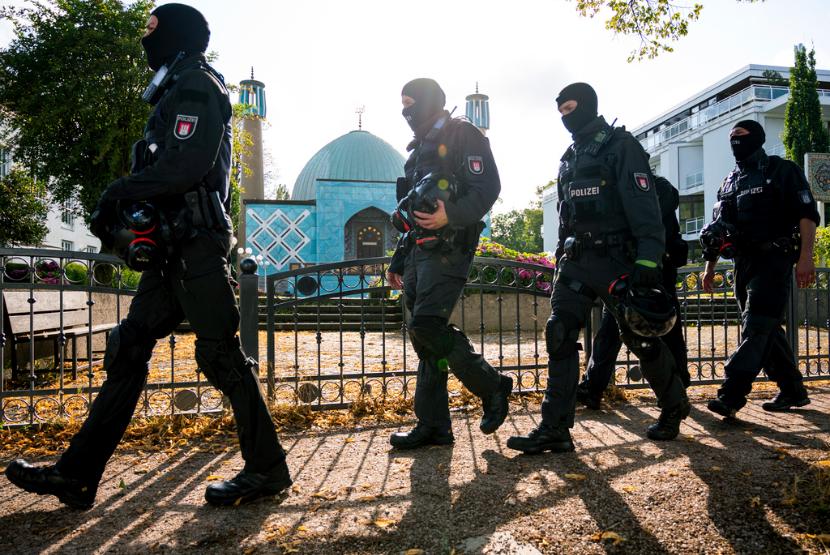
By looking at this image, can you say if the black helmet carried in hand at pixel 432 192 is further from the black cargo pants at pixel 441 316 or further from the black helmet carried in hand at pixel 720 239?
the black helmet carried in hand at pixel 720 239

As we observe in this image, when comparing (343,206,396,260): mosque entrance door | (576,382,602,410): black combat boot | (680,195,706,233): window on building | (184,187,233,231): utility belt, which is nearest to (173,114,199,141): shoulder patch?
(184,187,233,231): utility belt

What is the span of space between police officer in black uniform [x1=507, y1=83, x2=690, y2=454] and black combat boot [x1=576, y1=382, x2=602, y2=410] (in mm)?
1154

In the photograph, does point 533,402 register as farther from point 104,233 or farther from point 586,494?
point 104,233

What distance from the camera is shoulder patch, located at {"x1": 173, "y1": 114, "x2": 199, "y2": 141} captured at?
2500 millimetres

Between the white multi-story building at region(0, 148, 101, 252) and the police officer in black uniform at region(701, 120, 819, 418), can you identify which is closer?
the police officer in black uniform at region(701, 120, 819, 418)

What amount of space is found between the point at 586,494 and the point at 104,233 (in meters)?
2.48

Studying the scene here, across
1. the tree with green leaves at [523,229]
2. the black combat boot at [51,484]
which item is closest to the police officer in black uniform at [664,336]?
the black combat boot at [51,484]

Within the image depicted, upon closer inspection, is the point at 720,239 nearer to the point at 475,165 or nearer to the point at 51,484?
the point at 475,165

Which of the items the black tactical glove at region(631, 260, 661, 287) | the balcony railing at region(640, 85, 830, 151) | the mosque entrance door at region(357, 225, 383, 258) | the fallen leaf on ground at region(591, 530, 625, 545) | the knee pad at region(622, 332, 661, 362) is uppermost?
the balcony railing at region(640, 85, 830, 151)

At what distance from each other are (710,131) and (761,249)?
39688 millimetres

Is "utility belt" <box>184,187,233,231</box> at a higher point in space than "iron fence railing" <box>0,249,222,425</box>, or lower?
higher

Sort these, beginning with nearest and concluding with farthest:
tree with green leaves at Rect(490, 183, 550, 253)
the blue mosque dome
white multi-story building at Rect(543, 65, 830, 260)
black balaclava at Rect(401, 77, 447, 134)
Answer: black balaclava at Rect(401, 77, 447, 134), white multi-story building at Rect(543, 65, 830, 260), the blue mosque dome, tree with green leaves at Rect(490, 183, 550, 253)

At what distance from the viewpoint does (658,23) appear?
6930mm

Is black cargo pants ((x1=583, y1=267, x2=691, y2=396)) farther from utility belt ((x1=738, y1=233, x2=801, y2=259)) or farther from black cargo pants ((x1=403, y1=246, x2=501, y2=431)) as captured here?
black cargo pants ((x1=403, y1=246, x2=501, y2=431))
